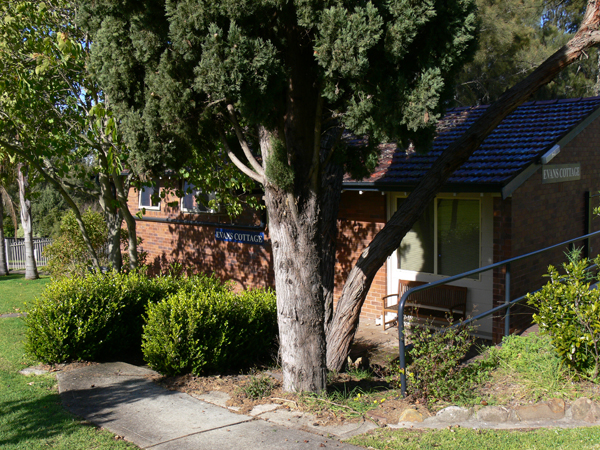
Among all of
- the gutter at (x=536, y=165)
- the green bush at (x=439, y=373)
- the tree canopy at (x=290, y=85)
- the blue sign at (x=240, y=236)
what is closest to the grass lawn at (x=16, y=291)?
the blue sign at (x=240, y=236)

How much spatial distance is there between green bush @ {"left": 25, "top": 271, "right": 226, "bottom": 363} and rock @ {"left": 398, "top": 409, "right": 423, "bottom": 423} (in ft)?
12.9

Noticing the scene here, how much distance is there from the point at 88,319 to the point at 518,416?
5.53 meters

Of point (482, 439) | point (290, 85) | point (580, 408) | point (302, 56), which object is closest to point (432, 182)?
point (290, 85)

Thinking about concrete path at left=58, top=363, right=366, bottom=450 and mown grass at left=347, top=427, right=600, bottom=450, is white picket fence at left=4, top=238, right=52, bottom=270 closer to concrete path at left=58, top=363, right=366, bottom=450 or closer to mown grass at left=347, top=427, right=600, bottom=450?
concrete path at left=58, top=363, right=366, bottom=450

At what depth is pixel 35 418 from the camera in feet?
18.0

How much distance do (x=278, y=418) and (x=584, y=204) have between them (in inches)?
325

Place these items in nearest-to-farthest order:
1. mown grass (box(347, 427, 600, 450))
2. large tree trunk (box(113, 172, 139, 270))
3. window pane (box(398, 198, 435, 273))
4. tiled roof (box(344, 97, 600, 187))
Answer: mown grass (box(347, 427, 600, 450)) → tiled roof (box(344, 97, 600, 187)) → large tree trunk (box(113, 172, 139, 270)) → window pane (box(398, 198, 435, 273))

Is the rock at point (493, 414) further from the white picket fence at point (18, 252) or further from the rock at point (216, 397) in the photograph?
the white picket fence at point (18, 252)

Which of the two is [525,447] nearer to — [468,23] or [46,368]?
[468,23]

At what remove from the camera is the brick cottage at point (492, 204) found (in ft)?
28.4

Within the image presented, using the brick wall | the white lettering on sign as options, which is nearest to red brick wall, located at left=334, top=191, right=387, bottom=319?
the brick wall

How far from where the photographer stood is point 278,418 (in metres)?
5.44

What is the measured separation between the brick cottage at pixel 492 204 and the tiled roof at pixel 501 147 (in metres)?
0.02

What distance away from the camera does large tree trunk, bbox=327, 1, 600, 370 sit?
20.2 feet
